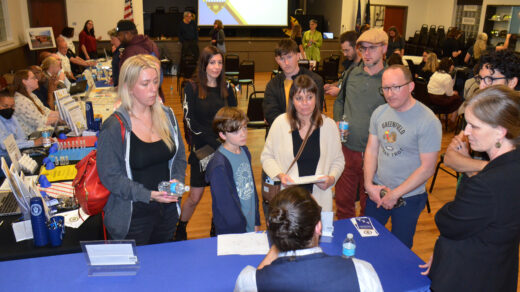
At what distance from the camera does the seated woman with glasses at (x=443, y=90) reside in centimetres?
684

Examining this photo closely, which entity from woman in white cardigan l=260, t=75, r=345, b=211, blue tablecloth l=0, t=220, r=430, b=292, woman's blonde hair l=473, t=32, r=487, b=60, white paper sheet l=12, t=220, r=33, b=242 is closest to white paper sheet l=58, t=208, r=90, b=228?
white paper sheet l=12, t=220, r=33, b=242

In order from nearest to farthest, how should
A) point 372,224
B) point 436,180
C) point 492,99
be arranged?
point 492,99
point 372,224
point 436,180

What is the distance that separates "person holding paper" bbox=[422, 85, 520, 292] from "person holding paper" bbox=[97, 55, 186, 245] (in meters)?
1.44

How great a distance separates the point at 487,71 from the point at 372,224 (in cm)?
129

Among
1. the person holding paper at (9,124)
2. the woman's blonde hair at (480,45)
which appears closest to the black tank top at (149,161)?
the person holding paper at (9,124)

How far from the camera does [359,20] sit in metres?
13.1

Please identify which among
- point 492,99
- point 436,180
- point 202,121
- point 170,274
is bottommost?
point 436,180

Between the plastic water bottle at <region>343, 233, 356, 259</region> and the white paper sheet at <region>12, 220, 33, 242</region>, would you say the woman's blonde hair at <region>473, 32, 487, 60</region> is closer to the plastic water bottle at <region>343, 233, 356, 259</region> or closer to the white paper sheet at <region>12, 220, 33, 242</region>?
the plastic water bottle at <region>343, 233, 356, 259</region>

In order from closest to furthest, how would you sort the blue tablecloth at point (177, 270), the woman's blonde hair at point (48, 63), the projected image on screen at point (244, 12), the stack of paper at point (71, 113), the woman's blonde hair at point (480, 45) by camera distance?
the blue tablecloth at point (177, 270) < the stack of paper at point (71, 113) < the woman's blonde hair at point (48, 63) < the woman's blonde hair at point (480, 45) < the projected image on screen at point (244, 12)

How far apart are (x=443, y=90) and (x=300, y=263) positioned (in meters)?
6.34

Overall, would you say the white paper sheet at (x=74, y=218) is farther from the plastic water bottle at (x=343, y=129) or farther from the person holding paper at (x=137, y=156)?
the plastic water bottle at (x=343, y=129)

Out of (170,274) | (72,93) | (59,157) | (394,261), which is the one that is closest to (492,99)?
(394,261)

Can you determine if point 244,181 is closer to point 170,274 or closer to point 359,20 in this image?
point 170,274

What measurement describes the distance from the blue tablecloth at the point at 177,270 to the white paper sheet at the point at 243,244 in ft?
0.13
